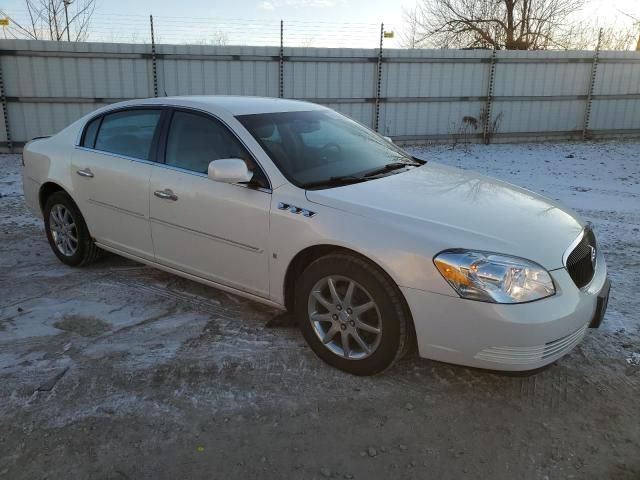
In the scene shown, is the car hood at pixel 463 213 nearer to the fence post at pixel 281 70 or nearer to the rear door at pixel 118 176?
the rear door at pixel 118 176

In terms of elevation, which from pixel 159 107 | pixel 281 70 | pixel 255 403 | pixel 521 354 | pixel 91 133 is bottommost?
pixel 255 403

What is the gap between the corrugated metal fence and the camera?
11.4m

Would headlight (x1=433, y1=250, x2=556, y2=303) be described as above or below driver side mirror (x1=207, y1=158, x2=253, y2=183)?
below

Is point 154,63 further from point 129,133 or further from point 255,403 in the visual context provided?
point 255,403

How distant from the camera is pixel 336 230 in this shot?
3.10 metres

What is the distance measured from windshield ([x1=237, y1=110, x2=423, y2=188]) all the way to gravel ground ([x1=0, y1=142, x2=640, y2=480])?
1.09 metres

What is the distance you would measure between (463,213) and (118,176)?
8.69 ft

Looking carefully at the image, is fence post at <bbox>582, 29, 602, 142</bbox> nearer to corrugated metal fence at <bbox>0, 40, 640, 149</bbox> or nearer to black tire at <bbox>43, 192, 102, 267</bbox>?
corrugated metal fence at <bbox>0, 40, 640, 149</bbox>

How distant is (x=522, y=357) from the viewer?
2752 mm

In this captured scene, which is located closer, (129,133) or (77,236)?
(129,133)

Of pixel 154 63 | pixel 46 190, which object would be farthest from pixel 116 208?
pixel 154 63

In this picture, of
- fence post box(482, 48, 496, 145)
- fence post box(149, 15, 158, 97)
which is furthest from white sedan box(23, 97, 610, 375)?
fence post box(482, 48, 496, 145)

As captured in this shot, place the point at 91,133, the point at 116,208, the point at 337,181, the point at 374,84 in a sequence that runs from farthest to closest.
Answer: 1. the point at 374,84
2. the point at 91,133
3. the point at 116,208
4. the point at 337,181

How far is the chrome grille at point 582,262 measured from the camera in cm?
297
